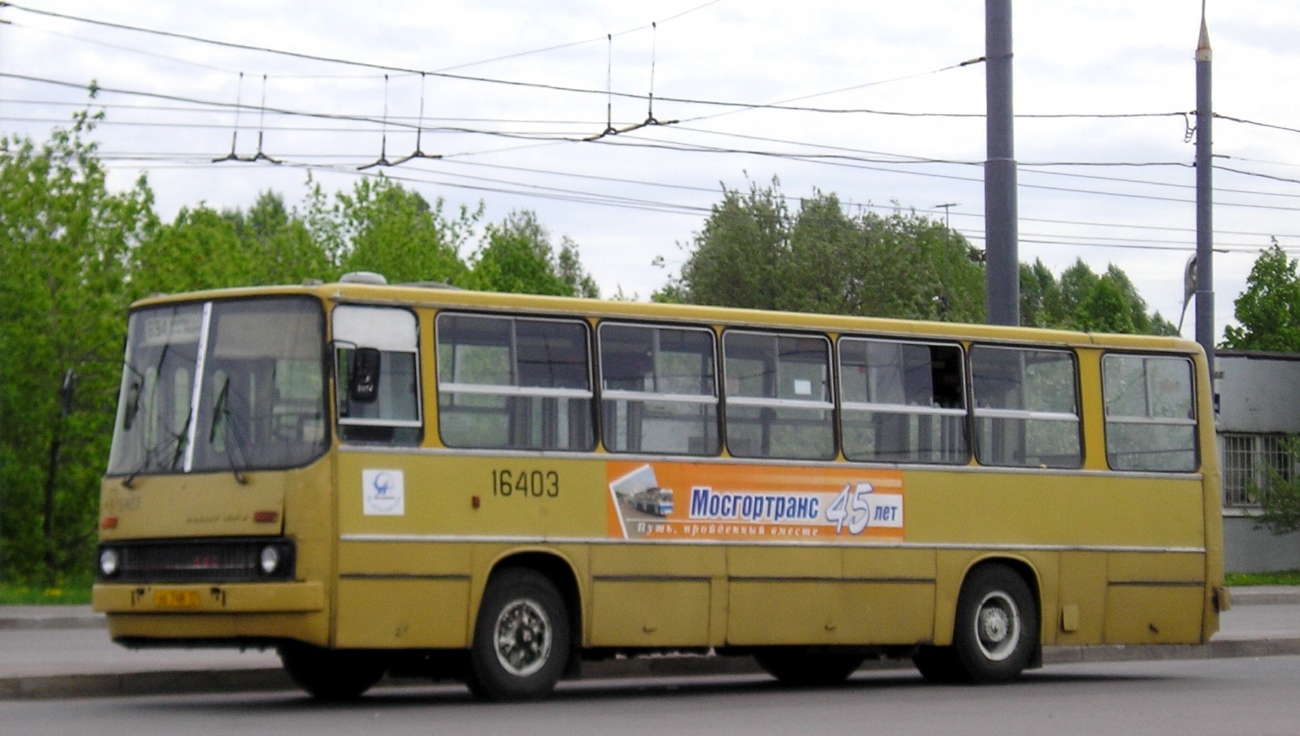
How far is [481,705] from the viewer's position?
46.3 ft

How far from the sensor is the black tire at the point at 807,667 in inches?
682

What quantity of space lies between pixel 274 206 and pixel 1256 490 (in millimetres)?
84706

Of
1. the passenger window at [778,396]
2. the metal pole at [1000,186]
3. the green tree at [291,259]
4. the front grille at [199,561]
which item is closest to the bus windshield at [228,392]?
the front grille at [199,561]

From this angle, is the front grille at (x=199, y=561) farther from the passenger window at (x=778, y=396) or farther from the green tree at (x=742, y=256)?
the green tree at (x=742, y=256)

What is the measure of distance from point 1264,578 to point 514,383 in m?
31.3

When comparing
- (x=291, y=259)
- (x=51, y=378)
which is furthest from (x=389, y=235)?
(x=51, y=378)

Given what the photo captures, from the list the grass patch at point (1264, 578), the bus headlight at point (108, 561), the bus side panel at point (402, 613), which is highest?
the bus headlight at point (108, 561)

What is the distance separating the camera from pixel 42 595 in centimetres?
3122

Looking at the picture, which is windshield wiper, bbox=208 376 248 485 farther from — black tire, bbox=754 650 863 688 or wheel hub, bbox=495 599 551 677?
black tire, bbox=754 650 863 688

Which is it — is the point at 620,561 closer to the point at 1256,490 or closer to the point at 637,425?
the point at 637,425

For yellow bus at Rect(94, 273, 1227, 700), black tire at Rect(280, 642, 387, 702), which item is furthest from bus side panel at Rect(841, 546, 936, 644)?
black tire at Rect(280, 642, 387, 702)

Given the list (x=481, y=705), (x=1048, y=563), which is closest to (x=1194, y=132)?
(x=1048, y=563)

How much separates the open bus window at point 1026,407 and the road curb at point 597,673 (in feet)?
9.93

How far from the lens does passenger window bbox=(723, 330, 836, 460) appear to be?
51.6 feet
